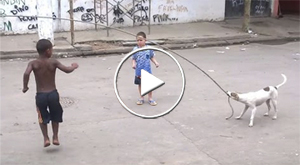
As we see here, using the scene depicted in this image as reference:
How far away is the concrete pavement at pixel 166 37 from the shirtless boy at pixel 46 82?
5850mm

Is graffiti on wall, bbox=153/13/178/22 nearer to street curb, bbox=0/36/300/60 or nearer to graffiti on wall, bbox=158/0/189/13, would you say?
graffiti on wall, bbox=158/0/189/13

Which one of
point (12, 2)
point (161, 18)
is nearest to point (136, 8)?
point (161, 18)

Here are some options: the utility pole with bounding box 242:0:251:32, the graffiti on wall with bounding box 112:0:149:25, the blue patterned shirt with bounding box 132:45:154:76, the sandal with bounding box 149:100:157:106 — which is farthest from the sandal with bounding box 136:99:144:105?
the utility pole with bounding box 242:0:251:32

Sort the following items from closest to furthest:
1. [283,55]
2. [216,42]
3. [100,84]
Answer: [100,84] → [283,55] → [216,42]

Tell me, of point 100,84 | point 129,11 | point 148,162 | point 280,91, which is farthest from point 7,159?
point 129,11

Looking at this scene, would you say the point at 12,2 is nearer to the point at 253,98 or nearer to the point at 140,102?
the point at 140,102

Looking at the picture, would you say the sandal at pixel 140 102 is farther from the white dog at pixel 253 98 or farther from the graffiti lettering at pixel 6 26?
the graffiti lettering at pixel 6 26

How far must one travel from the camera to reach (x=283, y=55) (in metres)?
11.5

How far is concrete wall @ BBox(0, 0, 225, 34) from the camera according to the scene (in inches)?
512

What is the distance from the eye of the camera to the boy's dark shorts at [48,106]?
17.7 feet

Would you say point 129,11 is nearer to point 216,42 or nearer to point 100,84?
point 216,42

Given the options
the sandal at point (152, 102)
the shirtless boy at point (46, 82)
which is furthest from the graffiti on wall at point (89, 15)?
the shirtless boy at point (46, 82)

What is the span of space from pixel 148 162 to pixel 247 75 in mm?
4755

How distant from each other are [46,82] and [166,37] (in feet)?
26.3
